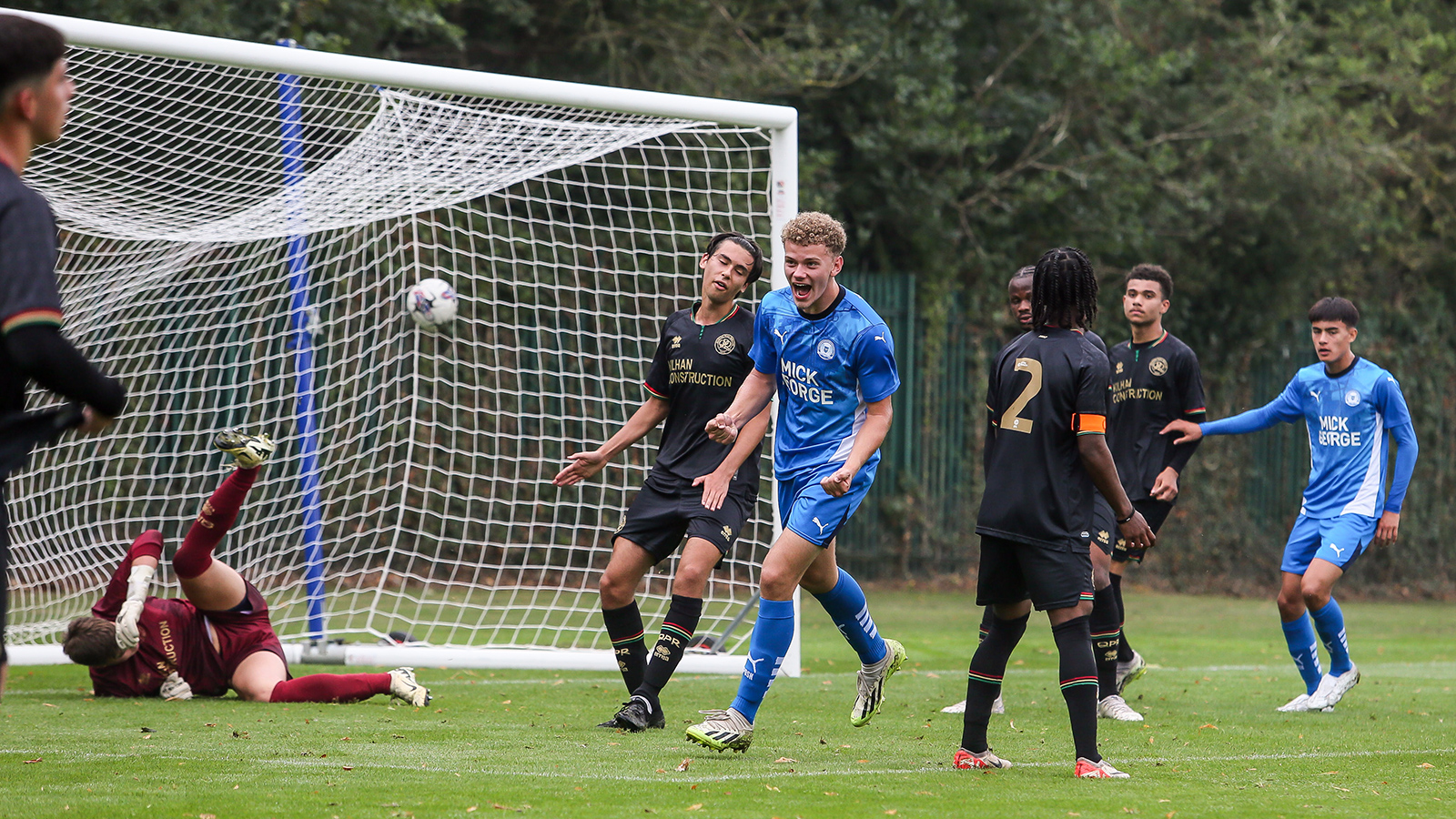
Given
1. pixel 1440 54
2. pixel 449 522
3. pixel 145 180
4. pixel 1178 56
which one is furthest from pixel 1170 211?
pixel 145 180

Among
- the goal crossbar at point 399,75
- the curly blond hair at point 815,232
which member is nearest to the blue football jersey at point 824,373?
the curly blond hair at point 815,232

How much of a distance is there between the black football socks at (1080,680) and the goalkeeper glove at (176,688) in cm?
434

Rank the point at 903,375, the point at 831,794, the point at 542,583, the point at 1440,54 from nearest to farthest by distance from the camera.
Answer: the point at 831,794, the point at 542,583, the point at 903,375, the point at 1440,54

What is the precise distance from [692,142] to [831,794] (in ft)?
32.1

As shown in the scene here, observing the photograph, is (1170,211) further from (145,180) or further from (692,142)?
(145,180)

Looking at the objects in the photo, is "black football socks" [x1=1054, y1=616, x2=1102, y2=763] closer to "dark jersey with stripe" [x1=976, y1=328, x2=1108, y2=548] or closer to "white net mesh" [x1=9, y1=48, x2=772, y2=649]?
"dark jersey with stripe" [x1=976, y1=328, x2=1108, y2=548]

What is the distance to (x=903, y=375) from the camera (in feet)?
48.0

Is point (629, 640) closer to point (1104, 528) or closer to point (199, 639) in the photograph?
point (199, 639)

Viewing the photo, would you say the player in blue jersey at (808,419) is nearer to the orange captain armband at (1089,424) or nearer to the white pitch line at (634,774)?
the white pitch line at (634,774)

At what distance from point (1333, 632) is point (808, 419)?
364 cm

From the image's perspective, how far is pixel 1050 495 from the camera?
4824 mm

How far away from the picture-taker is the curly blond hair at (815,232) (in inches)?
206

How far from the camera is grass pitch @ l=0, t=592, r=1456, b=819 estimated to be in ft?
14.0

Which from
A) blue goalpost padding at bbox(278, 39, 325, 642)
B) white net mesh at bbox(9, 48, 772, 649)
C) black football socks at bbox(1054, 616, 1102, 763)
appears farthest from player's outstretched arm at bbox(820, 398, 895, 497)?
blue goalpost padding at bbox(278, 39, 325, 642)
